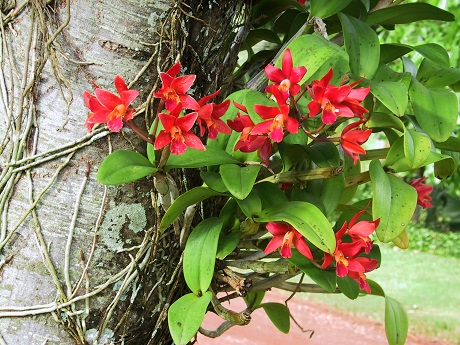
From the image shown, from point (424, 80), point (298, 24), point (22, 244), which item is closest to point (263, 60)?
point (298, 24)

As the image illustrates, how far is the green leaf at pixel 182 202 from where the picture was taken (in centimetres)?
75

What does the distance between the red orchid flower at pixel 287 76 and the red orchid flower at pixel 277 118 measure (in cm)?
1

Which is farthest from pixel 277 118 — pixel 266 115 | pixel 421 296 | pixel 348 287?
pixel 421 296

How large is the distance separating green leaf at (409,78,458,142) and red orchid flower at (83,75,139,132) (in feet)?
1.33

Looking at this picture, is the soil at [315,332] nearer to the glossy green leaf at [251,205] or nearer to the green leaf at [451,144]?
the green leaf at [451,144]

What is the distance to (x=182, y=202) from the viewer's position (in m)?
0.76

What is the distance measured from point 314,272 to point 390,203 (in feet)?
0.44

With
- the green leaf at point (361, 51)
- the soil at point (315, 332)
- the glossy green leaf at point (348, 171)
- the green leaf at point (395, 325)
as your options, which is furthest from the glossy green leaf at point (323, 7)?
the soil at point (315, 332)

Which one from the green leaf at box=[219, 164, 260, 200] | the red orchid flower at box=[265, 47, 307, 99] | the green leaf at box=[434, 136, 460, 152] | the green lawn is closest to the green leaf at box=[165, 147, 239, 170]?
the green leaf at box=[219, 164, 260, 200]

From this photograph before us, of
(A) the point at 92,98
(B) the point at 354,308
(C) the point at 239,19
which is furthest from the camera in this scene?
(B) the point at 354,308

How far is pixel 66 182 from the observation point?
794 mm

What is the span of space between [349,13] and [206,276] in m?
0.51

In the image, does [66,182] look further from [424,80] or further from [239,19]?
[424,80]

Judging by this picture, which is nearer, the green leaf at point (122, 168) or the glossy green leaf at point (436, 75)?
the green leaf at point (122, 168)
